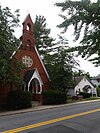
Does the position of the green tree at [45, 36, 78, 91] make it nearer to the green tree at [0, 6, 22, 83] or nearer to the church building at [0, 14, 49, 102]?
the church building at [0, 14, 49, 102]

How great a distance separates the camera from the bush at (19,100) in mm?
20531

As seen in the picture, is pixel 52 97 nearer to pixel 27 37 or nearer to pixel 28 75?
pixel 28 75

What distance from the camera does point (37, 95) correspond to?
26.1 meters

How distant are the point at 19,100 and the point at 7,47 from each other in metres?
5.43

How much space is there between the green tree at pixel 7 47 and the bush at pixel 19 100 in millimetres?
2100

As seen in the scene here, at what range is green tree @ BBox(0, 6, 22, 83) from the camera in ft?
58.6

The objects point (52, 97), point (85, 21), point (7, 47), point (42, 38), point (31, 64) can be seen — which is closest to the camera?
point (85, 21)

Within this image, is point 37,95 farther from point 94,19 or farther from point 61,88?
point 94,19

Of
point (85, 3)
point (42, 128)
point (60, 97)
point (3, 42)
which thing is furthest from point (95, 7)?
point (60, 97)

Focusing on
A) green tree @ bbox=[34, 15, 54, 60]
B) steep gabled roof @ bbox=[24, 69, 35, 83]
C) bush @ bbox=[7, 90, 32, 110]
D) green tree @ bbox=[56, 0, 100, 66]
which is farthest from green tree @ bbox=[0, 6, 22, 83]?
green tree @ bbox=[34, 15, 54, 60]

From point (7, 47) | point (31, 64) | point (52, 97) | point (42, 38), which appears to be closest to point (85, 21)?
point (7, 47)

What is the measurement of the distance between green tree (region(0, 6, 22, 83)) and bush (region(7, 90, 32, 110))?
6.89 feet

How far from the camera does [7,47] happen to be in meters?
18.4

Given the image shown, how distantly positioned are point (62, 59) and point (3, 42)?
1337 cm
